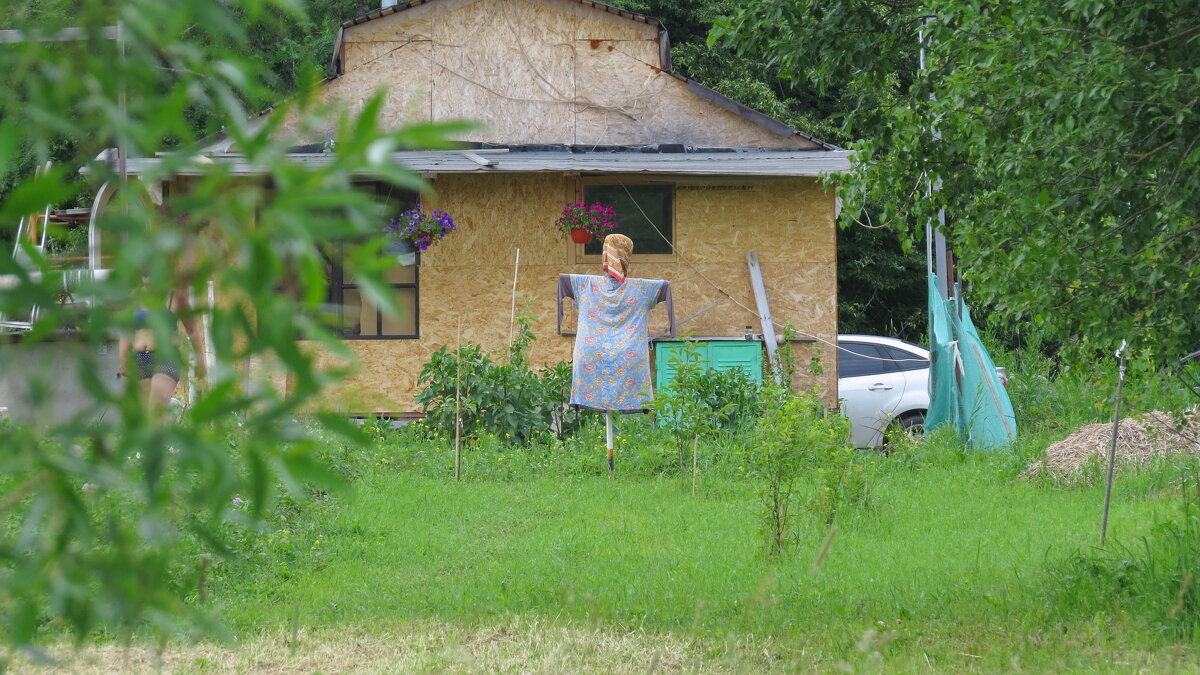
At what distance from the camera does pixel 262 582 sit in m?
6.52

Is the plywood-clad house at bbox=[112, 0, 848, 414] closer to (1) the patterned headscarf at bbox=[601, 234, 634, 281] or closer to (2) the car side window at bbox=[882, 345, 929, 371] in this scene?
(2) the car side window at bbox=[882, 345, 929, 371]

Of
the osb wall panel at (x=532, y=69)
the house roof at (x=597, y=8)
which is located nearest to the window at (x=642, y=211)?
the osb wall panel at (x=532, y=69)

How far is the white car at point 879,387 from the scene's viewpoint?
14.5m

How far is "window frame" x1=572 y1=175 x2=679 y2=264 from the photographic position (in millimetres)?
13984

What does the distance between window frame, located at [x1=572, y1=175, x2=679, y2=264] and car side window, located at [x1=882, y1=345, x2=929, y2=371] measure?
3153 mm

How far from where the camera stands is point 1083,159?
16.7 ft

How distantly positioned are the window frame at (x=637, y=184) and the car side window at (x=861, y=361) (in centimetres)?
252

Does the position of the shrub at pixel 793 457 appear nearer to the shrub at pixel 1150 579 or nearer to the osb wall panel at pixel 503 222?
the shrub at pixel 1150 579

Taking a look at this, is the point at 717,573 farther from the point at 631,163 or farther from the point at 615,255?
the point at 631,163

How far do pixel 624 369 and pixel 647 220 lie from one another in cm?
393

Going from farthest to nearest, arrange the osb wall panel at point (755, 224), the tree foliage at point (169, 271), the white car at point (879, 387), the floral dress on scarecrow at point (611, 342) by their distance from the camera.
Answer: the white car at point (879, 387) → the osb wall panel at point (755, 224) → the floral dress on scarecrow at point (611, 342) → the tree foliage at point (169, 271)

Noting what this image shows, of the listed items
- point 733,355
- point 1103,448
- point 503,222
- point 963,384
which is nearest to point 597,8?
point 503,222

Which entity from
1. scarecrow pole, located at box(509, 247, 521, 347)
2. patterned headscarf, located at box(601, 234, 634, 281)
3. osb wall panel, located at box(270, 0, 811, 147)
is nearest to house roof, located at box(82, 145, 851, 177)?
osb wall panel, located at box(270, 0, 811, 147)

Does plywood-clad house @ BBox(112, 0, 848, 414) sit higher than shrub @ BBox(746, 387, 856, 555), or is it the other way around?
plywood-clad house @ BBox(112, 0, 848, 414)
